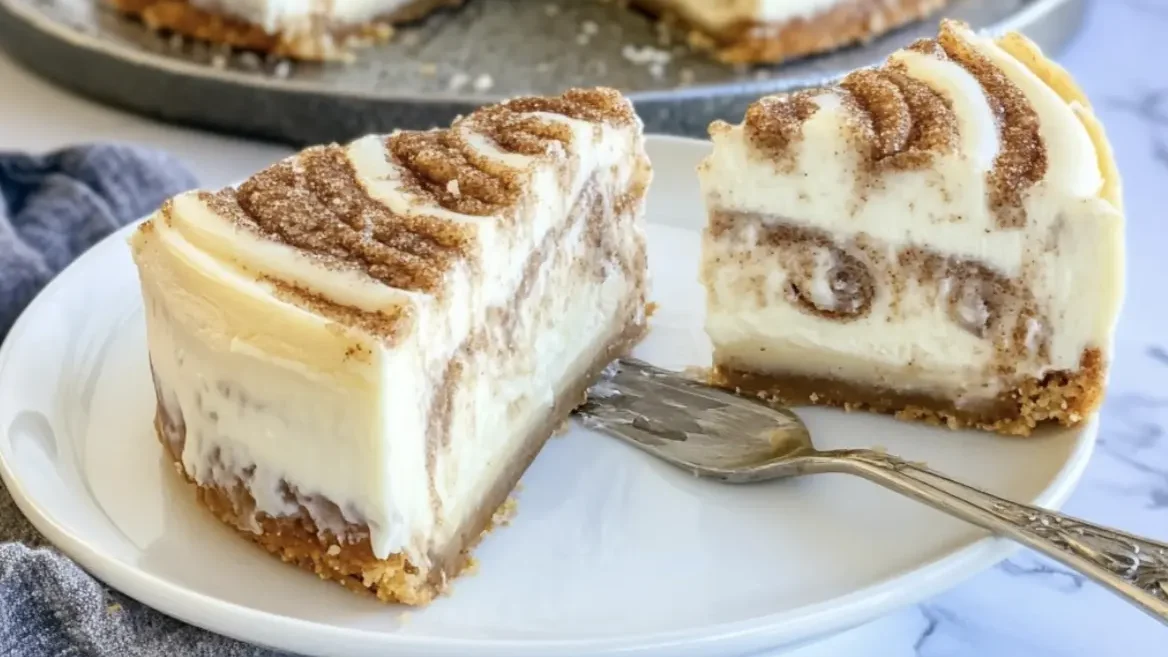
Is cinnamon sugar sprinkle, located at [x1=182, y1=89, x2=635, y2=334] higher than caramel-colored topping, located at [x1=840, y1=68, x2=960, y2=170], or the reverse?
caramel-colored topping, located at [x1=840, y1=68, x2=960, y2=170]

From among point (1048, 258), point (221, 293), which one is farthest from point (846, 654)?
point (221, 293)

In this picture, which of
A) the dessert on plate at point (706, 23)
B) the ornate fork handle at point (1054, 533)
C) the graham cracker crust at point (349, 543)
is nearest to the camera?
the ornate fork handle at point (1054, 533)

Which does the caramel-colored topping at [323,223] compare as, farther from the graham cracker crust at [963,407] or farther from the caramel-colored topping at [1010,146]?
the caramel-colored topping at [1010,146]

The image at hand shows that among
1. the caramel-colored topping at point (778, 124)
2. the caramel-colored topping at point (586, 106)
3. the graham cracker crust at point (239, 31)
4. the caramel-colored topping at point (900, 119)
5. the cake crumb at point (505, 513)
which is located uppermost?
the caramel-colored topping at point (900, 119)

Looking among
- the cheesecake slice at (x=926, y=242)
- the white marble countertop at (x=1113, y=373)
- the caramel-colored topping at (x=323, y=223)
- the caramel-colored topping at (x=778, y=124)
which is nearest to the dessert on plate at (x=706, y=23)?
the white marble countertop at (x=1113, y=373)

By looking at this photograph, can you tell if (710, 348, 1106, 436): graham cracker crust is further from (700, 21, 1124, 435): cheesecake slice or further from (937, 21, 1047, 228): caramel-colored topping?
(937, 21, 1047, 228): caramel-colored topping

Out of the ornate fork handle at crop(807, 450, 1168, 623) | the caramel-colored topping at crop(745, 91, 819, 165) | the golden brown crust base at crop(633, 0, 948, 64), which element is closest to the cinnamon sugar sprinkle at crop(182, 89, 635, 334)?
the caramel-colored topping at crop(745, 91, 819, 165)

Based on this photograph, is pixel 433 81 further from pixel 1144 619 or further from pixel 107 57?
pixel 1144 619
